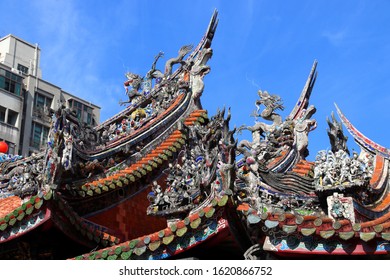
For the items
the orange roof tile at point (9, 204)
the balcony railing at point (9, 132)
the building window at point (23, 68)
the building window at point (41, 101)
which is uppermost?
the building window at point (23, 68)

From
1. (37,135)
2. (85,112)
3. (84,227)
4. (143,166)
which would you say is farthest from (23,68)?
(84,227)

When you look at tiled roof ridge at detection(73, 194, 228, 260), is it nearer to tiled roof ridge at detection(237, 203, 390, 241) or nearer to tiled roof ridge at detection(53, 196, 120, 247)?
tiled roof ridge at detection(237, 203, 390, 241)

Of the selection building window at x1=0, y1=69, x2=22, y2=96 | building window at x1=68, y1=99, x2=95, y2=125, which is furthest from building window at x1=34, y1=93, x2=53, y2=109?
building window at x1=68, y1=99, x2=95, y2=125

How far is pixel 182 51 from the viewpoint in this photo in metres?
16.6

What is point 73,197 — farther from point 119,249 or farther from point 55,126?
point 119,249

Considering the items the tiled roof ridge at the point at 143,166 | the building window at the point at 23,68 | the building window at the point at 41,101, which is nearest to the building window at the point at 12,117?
the building window at the point at 41,101

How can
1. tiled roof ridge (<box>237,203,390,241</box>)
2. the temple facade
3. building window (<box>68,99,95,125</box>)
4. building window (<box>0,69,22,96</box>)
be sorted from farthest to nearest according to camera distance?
building window (<box>68,99,95,125</box>), building window (<box>0,69,22,96</box>), the temple facade, tiled roof ridge (<box>237,203,390,241</box>)

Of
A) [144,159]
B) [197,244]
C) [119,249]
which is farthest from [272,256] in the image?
[144,159]

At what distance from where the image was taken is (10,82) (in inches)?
1356

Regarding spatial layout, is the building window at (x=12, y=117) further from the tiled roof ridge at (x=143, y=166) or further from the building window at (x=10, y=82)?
the tiled roof ridge at (x=143, y=166)

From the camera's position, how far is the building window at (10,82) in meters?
34.0

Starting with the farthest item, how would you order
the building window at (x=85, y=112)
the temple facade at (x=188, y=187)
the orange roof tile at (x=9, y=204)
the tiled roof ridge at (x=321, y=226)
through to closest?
Result: the building window at (x=85, y=112) → the orange roof tile at (x=9, y=204) → the temple facade at (x=188, y=187) → the tiled roof ridge at (x=321, y=226)

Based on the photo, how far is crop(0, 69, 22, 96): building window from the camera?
3395 centimetres

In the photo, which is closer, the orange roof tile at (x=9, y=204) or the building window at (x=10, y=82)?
the orange roof tile at (x=9, y=204)
